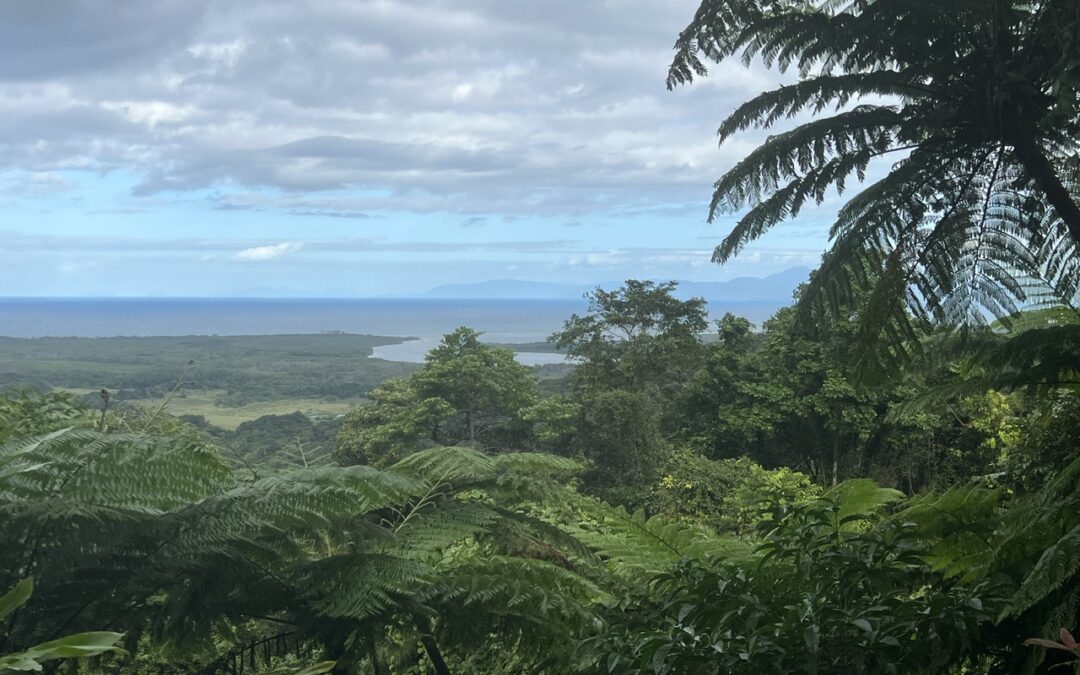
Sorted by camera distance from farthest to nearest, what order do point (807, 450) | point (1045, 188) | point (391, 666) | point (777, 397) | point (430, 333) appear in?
point (430, 333), point (807, 450), point (777, 397), point (1045, 188), point (391, 666)

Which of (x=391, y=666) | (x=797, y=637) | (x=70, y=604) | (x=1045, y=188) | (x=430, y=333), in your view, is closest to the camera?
(x=797, y=637)

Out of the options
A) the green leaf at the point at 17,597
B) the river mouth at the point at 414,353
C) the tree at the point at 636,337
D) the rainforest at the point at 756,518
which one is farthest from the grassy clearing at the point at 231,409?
the river mouth at the point at 414,353

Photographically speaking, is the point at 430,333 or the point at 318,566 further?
the point at 430,333

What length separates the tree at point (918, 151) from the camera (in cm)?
343

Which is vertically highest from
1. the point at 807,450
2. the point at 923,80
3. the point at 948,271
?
the point at 923,80

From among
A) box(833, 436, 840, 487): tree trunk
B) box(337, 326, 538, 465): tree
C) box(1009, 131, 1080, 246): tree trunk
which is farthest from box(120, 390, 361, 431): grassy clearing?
box(1009, 131, 1080, 246): tree trunk

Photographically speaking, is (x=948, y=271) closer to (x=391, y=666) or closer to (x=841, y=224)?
(x=841, y=224)

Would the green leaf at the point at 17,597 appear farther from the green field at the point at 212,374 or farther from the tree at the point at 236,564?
the green field at the point at 212,374

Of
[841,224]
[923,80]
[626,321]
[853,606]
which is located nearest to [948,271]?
[841,224]

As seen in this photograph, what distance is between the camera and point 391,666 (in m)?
3.06

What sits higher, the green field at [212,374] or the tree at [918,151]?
the tree at [918,151]

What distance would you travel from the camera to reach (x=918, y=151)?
12.1 ft

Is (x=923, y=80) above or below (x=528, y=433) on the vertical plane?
above

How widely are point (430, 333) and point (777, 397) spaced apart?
326 ft
